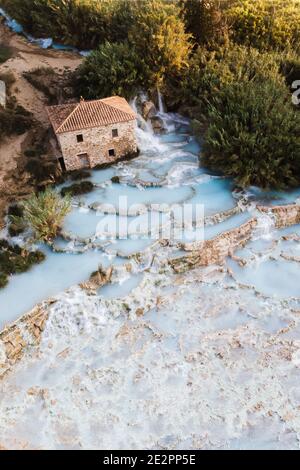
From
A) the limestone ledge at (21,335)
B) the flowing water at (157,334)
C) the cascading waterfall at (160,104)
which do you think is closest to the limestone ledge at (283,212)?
the flowing water at (157,334)

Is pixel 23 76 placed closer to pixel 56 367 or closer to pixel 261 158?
pixel 261 158

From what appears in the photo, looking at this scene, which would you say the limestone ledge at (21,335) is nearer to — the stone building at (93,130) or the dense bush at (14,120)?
Answer: the stone building at (93,130)

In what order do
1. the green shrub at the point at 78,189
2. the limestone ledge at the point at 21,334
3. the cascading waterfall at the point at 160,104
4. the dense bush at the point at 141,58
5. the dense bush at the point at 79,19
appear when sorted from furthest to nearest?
the dense bush at the point at 79,19 < the cascading waterfall at the point at 160,104 < the dense bush at the point at 141,58 < the green shrub at the point at 78,189 < the limestone ledge at the point at 21,334

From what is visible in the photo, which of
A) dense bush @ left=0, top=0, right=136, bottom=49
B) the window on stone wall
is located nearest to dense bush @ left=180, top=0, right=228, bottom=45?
dense bush @ left=0, top=0, right=136, bottom=49

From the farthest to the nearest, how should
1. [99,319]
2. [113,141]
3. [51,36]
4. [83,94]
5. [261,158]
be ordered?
[51,36], [83,94], [113,141], [261,158], [99,319]

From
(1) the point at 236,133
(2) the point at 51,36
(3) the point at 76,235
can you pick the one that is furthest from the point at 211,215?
(2) the point at 51,36

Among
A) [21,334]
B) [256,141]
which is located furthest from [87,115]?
[21,334]

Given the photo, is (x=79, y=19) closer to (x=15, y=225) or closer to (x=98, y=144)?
(x=98, y=144)
